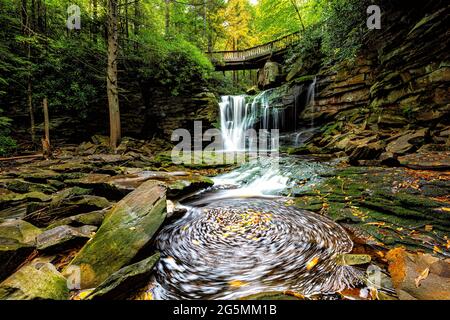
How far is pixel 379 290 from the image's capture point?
6.68 feet

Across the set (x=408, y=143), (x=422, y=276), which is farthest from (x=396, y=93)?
(x=422, y=276)

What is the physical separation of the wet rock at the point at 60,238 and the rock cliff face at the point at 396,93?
7.29 m

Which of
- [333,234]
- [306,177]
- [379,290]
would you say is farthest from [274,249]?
[306,177]

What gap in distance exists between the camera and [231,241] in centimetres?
338

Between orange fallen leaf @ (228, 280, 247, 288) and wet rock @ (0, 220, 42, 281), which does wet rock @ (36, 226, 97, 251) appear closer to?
wet rock @ (0, 220, 42, 281)

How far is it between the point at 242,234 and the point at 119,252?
194cm

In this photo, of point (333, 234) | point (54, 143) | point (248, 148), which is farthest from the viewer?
point (248, 148)

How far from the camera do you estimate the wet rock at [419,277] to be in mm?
1830

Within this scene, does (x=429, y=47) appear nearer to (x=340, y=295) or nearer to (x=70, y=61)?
(x=340, y=295)

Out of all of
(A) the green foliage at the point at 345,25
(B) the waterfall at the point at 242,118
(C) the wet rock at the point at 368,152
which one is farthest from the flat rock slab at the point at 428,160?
(B) the waterfall at the point at 242,118

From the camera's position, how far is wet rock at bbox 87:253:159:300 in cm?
190

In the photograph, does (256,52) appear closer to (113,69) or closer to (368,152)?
(113,69)

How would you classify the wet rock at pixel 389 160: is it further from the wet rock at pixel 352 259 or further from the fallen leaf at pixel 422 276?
the fallen leaf at pixel 422 276
